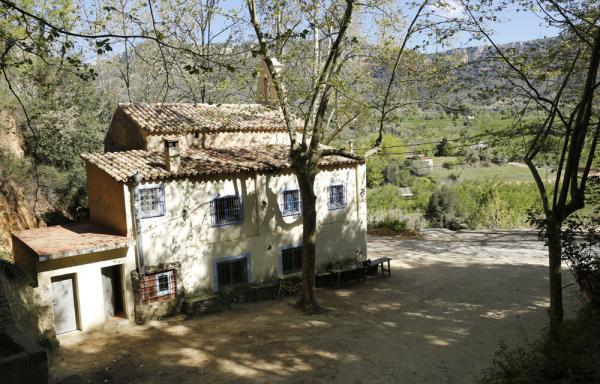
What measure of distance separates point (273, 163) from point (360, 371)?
8.35 meters

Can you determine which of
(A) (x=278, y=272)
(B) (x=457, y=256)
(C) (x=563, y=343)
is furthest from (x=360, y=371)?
(B) (x=457, y=256)

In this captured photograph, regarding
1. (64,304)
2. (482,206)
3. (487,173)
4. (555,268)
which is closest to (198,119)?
(64,304)

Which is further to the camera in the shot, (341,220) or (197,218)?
(341,220)

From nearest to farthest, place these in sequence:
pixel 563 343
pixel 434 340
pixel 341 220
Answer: pixel 563 343, pixel 434 340, pixel 341 220

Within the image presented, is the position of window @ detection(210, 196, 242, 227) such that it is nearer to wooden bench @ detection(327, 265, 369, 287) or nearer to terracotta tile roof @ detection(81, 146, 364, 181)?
terracotta tile roof @ detection(81, 146, 364, 181)

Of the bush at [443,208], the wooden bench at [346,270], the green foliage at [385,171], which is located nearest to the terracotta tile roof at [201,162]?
the wooden bench at [346,270]

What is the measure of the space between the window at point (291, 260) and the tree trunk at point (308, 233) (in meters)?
A: 2.56

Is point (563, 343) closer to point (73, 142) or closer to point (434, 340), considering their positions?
point (434, 340)

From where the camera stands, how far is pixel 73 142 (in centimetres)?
2508

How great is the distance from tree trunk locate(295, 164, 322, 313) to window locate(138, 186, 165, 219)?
4427 millimetres

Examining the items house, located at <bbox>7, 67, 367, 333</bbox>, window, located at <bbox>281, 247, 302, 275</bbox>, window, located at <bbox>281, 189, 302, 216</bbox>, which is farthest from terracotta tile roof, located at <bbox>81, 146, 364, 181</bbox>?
window, located at <bbox>281, 247, 302, 275</bbox>

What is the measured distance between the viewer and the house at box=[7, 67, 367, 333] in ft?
48.9

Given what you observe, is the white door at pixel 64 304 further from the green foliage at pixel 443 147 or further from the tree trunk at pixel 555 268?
the green foliage at pixel 443 147

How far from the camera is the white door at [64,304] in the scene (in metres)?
14.6
